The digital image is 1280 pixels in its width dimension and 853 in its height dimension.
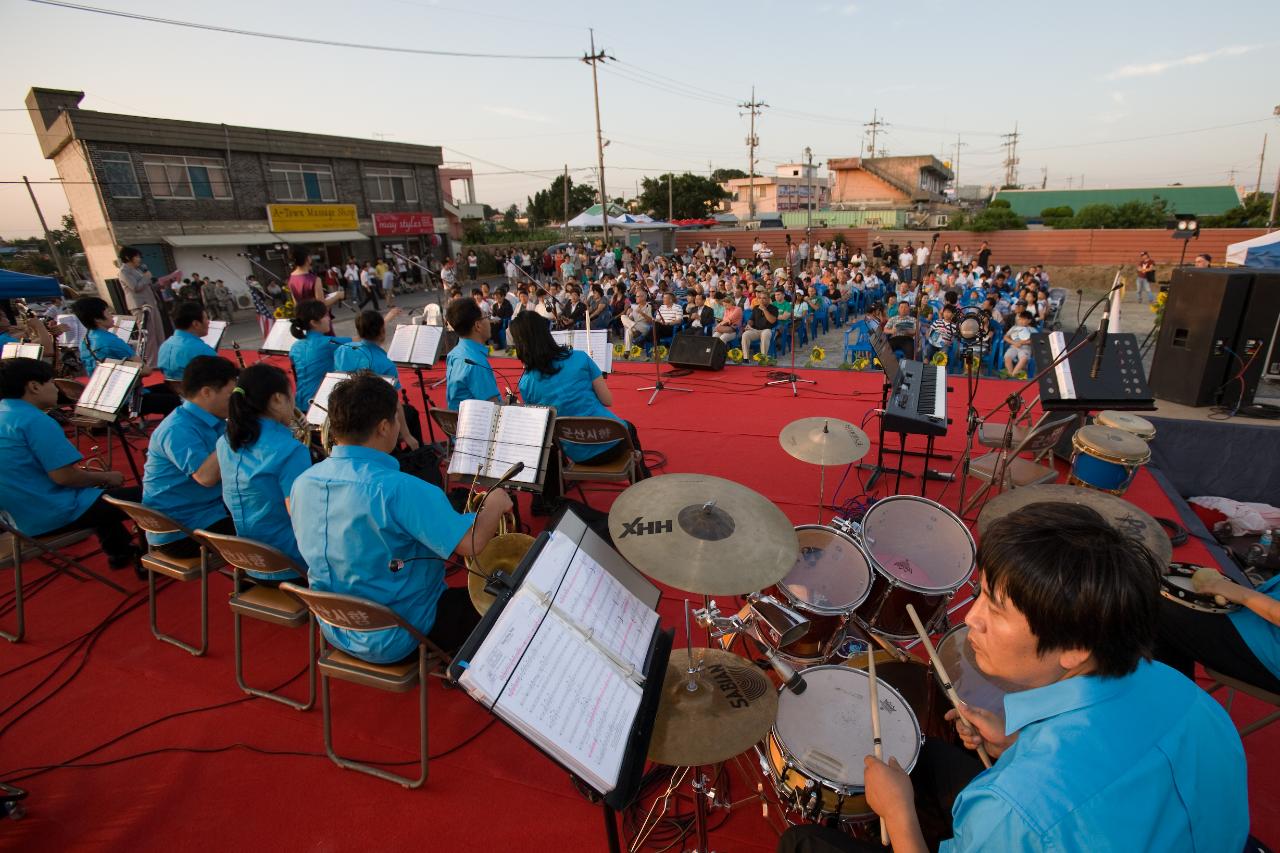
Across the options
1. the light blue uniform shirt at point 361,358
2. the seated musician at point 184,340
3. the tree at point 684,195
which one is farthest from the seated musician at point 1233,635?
the tree at point 684,195

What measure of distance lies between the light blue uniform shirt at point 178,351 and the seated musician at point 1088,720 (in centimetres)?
717

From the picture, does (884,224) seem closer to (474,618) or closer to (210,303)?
(210,303)

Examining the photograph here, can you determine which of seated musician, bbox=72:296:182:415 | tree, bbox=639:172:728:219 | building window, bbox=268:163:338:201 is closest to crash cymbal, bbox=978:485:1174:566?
seated musician, bbox=72:296:182:415

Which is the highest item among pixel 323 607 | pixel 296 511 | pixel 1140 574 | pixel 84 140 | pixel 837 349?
pixel 84 140

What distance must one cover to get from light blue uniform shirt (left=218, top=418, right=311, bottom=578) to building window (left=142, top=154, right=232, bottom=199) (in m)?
23.6

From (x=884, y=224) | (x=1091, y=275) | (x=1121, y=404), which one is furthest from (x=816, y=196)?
(x=1121, y=404)

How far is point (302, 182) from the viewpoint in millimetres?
23562

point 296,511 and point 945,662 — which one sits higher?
point 296,511

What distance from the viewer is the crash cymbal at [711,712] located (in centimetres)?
168

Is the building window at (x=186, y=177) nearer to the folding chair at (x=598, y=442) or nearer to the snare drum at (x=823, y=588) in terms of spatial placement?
the folding chair at (x=598, y=442)

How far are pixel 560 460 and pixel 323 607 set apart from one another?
2.24 m

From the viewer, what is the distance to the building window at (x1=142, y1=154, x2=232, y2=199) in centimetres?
1931

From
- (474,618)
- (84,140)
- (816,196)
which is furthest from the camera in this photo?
(816,196)

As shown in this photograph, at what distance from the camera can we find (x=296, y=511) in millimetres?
2219
